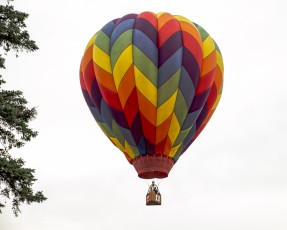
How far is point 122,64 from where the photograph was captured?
76.0 ft

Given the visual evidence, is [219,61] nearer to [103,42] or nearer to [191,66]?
[191,66]

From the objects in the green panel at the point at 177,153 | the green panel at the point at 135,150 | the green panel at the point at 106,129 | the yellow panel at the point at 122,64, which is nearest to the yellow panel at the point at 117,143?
the green panel at the point at 106,129

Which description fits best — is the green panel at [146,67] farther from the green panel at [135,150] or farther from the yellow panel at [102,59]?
the green panel at [135,150]

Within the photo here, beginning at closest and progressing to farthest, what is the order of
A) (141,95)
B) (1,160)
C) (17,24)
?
(1,160), (17,24), (141,95)

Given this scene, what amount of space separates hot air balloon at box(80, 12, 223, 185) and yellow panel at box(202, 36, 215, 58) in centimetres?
6

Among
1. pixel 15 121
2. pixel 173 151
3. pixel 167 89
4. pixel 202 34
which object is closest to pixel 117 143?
pixel 173 151

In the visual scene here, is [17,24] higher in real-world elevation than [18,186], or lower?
higher

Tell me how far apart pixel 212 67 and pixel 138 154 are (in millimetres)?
4819

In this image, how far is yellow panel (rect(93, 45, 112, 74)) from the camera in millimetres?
23703

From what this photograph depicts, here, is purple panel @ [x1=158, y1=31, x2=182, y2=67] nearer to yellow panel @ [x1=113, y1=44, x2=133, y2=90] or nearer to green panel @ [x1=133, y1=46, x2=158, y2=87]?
green panel @ [x1=133, y1=46, x2=158, y2=87]

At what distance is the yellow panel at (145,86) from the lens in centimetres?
2289

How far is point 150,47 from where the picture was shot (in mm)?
23312

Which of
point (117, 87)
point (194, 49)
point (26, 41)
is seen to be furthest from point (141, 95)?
point (26, 41)

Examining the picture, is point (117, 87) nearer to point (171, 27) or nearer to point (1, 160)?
point (171, 27)
